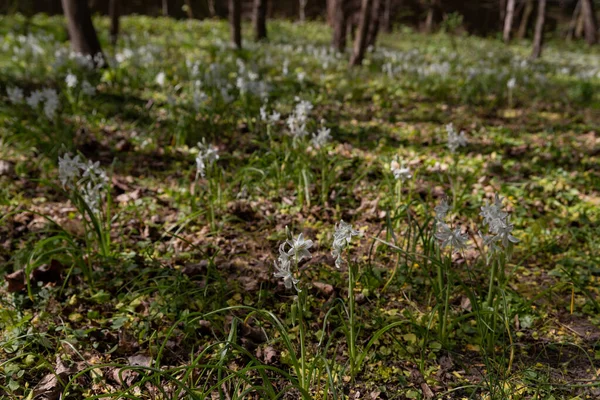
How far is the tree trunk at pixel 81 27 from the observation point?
302 inches

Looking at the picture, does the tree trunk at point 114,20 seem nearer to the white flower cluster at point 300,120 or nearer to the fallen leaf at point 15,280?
the white flower cluster at point 300,120

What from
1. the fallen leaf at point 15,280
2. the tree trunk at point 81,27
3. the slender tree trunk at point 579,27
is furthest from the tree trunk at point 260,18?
the slender tree trunk at point 579,27

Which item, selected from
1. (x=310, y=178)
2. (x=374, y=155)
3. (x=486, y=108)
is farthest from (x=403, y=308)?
(x=486, y=108)

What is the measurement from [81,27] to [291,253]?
7496 mm

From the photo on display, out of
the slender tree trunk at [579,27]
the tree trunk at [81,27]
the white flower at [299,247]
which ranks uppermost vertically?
the slender tree trunk at [579,27]

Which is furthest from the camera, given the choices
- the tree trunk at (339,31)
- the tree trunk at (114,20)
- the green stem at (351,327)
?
the tree trunk at (339,31)

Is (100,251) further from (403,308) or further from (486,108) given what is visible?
(486,108)

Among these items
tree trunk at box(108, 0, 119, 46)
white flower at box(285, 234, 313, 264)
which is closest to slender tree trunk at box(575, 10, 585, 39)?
tree trunk at box(108, 0, 119, 46)

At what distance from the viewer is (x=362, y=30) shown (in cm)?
955

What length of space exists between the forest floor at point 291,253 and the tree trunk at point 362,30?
232 centimetres

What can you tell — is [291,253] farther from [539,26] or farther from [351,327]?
[539,26]

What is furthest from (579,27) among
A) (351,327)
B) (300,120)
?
(351,327)

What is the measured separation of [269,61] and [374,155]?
4.67 meters

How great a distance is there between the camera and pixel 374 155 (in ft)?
17.4
